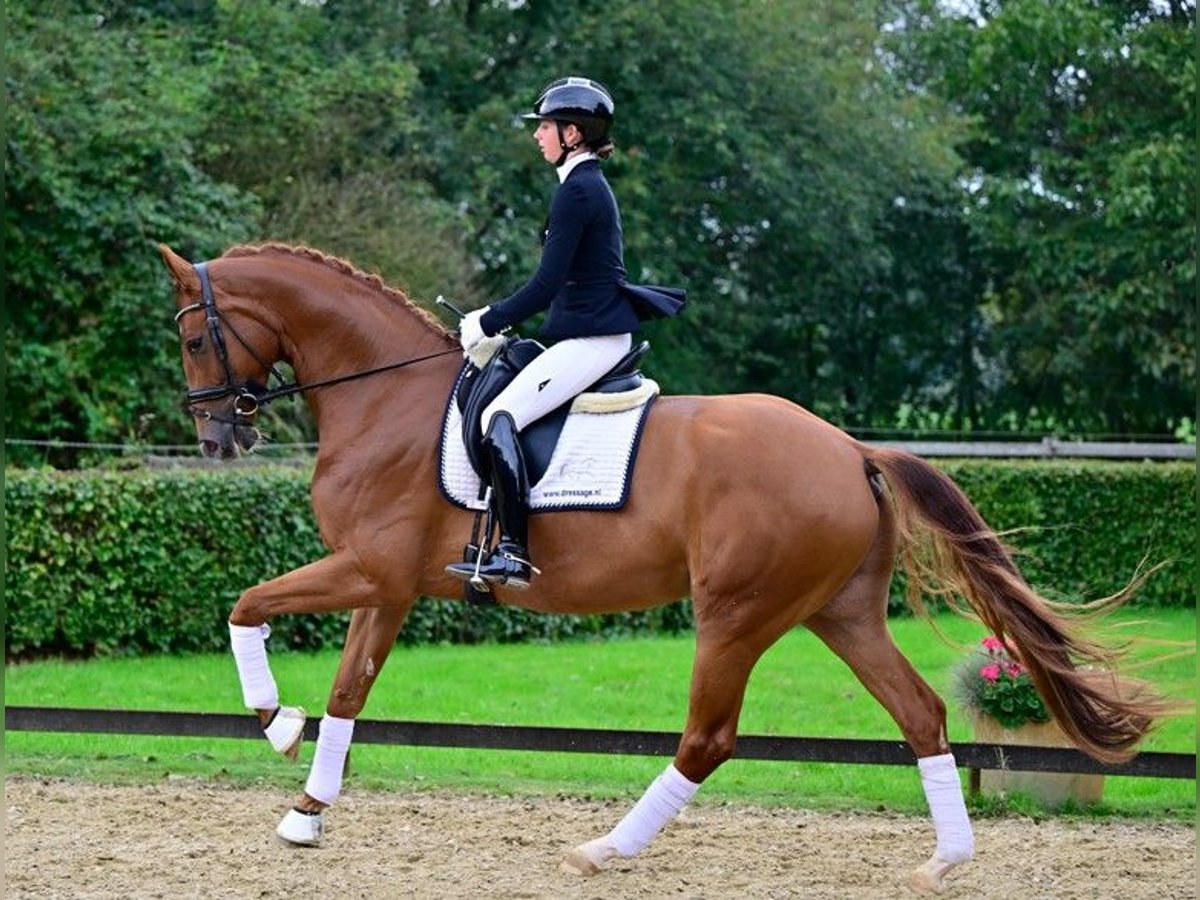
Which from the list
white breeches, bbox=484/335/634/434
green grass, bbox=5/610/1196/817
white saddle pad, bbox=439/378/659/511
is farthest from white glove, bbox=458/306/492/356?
green grass, bbox=5/610/1196/817

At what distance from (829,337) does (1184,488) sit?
37.0ft

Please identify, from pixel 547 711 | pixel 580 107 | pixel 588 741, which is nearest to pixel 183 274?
pixel 580 107

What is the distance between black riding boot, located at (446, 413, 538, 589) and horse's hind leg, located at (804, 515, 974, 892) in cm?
133

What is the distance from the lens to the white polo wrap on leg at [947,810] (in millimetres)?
6770

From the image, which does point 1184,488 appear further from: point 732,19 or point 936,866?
point 936,866

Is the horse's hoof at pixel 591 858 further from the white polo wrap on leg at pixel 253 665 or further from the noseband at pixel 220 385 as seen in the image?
the noseband at pixel 220 385

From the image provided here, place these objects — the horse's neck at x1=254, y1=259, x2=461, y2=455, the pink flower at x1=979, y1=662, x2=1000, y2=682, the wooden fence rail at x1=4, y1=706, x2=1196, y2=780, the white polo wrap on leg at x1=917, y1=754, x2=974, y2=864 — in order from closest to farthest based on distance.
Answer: the white polo wrap on leg at x1=917, y1=754, x2=974, y2=864
the horse's neck at x1=254, y1=259, x2=461, y2=455
the wooden fence rail at x1=4, y1=706, x2=1196, y2=780
the pink flower at x1=979, y1=662, x2=1000, y2=682

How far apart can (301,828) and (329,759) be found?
345 mm

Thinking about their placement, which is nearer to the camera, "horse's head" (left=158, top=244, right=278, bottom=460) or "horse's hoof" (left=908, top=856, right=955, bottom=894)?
"horse's hoof" (left=908, top=856, right=955, bottom=894)

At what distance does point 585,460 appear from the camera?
6.87 m

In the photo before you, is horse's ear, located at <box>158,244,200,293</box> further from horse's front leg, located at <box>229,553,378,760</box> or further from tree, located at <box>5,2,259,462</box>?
tree, located at <box>5,2,259,462</box>

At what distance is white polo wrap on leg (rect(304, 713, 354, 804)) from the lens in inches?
288

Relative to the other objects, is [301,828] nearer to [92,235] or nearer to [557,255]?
[557,255]

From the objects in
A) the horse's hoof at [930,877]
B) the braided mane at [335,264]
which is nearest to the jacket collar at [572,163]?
the braided mane at [335,264]
